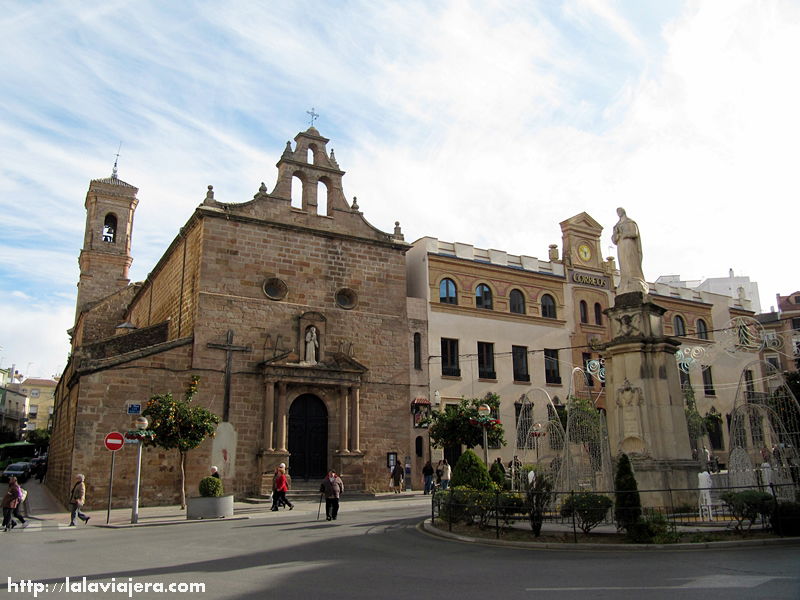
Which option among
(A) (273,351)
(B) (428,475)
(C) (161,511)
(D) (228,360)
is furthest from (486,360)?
(C) (161,511)

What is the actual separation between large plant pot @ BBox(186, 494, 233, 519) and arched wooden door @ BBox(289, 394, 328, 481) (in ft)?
23.9

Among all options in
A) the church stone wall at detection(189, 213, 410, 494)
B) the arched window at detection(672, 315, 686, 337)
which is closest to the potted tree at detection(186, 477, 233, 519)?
the church stone wall at detection(189, 213, 410, 494)

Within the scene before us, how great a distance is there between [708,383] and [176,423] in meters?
35.6

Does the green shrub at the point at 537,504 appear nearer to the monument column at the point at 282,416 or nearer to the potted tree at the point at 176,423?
the potted tree at the point at 176,423

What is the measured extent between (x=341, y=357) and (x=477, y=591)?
1983cm

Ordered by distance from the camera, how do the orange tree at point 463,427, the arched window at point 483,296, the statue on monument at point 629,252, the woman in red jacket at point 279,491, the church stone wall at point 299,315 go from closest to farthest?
the statue on monument at point 629,252 < the woman in red jacket at point 279,491 < the orange tree at point 463,427 < the church stone wall at point 299,315 < the arched window at point 483,296

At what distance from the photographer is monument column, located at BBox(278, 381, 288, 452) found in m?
25.5

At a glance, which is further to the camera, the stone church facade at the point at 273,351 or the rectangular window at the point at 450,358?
the rectangular window at the point at 450,358

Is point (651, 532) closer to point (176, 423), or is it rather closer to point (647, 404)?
Result: point (647, 404)

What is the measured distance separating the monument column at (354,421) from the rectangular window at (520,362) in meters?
10.6

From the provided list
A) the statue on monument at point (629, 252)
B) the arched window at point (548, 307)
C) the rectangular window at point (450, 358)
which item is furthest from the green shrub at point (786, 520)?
the arched window at point (548, 307)

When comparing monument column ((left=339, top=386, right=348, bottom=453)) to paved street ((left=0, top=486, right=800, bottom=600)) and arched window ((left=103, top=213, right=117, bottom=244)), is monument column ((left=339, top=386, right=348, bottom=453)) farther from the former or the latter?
arched window ((left=103, top=213, right=117, bottom=244))

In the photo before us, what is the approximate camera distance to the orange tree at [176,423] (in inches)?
829

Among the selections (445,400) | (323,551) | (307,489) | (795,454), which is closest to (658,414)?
(795,454)
